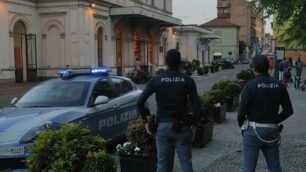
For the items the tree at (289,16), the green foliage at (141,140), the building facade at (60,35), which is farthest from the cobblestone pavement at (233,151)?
the building facade at (60,35)

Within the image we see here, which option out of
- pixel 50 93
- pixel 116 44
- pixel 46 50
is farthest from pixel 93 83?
pixel 116 44

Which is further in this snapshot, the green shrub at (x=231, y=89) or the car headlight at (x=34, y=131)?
the green shrub at (x=231, y=89)

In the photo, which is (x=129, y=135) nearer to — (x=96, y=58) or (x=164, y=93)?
(x=164, y=93)

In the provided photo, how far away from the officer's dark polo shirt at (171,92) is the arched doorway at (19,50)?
95.2ft

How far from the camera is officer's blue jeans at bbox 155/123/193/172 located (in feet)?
18.1

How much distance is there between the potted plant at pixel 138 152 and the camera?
6633 mm

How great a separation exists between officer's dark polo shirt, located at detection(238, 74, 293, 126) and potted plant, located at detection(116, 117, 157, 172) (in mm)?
1772

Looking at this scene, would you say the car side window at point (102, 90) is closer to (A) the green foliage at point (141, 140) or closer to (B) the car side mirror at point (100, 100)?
(B) the car side mirror at point (100, 100)

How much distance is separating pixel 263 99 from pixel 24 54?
3110 cm

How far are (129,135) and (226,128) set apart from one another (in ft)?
19.3

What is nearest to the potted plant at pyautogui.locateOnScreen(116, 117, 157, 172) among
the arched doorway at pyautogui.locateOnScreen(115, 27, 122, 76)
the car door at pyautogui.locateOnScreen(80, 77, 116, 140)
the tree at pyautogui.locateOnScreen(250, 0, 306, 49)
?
the car door at pyautogui.locateOnScreen(80, 77, 116, 140)

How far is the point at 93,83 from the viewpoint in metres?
9.45

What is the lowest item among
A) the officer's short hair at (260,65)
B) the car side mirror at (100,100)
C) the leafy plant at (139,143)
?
the leafy plant at (139,143)

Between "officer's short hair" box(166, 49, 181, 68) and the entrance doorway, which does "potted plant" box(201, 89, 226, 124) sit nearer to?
"officer's short hair" box(166, 49, 181, 68)
